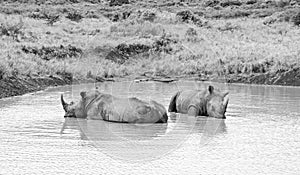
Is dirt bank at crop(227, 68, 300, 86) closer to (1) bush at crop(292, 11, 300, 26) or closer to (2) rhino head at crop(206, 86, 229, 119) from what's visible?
(2) rhino head at crop(206, 86, 229, 119)

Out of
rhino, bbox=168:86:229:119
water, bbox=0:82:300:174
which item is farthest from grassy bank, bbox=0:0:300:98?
water, bbox=0:82:300:174

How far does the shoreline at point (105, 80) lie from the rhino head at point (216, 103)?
6363mm

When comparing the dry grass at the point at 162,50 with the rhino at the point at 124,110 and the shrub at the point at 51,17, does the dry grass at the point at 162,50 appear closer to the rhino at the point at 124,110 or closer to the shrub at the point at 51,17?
the shrub at the point at 51,17

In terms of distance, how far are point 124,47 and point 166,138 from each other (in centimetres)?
2474

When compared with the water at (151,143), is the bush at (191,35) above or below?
above

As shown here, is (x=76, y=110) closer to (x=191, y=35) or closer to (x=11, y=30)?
(x=11, y=30)

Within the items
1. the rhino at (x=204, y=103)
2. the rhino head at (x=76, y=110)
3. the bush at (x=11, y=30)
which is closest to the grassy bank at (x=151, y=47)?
the bush at (x=11, y=30)

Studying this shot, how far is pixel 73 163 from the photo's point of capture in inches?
357

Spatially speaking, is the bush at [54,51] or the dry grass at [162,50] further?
the bush at [54,51]

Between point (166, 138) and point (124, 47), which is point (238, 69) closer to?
point (124, 47)

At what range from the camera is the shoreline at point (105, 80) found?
803 inches

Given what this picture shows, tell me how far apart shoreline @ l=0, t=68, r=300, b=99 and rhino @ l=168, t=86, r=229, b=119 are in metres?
5.59

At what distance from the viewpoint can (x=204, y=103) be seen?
15.5m

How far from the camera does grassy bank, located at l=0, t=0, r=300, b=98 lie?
2793 cm
